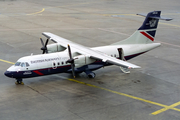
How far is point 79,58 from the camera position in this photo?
25.7m

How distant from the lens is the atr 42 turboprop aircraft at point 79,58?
25078 millimetres

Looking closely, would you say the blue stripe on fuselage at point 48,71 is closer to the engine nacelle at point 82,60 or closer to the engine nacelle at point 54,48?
the engine nacelle at point 82,60

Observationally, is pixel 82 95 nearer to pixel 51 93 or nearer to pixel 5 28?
pixel 51 93

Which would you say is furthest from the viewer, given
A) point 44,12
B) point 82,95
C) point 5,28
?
point 44,12

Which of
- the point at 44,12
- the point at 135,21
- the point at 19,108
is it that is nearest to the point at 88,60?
the point at 19,108

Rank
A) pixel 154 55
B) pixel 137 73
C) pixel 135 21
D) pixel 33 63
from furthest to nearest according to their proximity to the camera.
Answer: pixel 135 21 → pixel 154 55 → pixel 137 73 → pixel 33 63

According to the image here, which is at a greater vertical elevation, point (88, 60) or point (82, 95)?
point (88, 60)

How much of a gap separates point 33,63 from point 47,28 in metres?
25.7

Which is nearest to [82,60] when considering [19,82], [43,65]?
[43,65]

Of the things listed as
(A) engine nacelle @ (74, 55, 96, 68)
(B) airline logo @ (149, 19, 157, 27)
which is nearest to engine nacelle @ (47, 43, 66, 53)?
(A) engine nacelle @ (74, 55, 96, 68)

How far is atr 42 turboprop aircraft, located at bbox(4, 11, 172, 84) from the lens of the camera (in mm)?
25078

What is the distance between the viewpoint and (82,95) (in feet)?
78.2

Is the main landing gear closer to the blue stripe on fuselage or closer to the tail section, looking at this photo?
the blue stripe on fuselage

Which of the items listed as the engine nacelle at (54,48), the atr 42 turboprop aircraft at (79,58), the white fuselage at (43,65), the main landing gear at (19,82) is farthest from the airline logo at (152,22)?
the main landing gear at (19,82)
